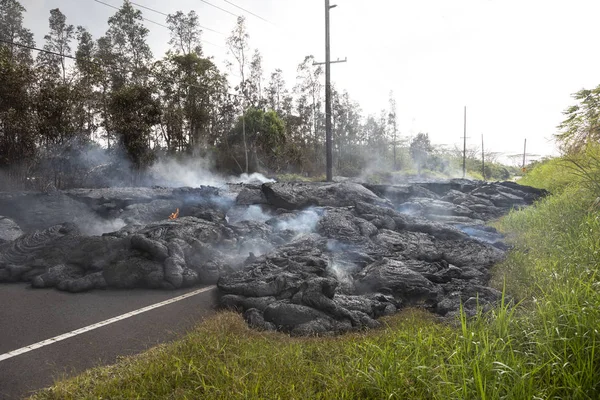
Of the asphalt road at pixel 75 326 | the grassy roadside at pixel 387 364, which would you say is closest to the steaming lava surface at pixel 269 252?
the asphalt road at pixel 75 326

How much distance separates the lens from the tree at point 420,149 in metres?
58.3

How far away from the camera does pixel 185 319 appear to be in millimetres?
5777

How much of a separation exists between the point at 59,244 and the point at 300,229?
5349 mm

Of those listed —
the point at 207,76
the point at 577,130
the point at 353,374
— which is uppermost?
the point at 207,76

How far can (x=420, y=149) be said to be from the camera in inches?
2344

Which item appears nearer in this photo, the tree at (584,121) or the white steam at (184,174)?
the tree at (584,121)

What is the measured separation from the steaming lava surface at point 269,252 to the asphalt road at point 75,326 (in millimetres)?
377

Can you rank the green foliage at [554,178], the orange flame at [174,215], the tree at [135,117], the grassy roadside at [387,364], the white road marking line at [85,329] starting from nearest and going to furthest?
the grassy roadside at [387,364] → the white road marking line at [85,329] → the orange flame at [174,215] → the green foliage at [554,178] → the tree at [135,117]

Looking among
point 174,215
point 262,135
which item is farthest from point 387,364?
point 262,135

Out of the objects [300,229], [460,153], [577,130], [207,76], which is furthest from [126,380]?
[460,153]

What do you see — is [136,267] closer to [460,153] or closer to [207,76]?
[207,76]

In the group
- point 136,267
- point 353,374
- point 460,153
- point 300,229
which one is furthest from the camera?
point 460,153

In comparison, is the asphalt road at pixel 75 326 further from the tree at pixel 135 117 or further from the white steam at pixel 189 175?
the white steam at pixel 189 175

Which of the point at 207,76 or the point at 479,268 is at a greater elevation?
the point at 207,76
